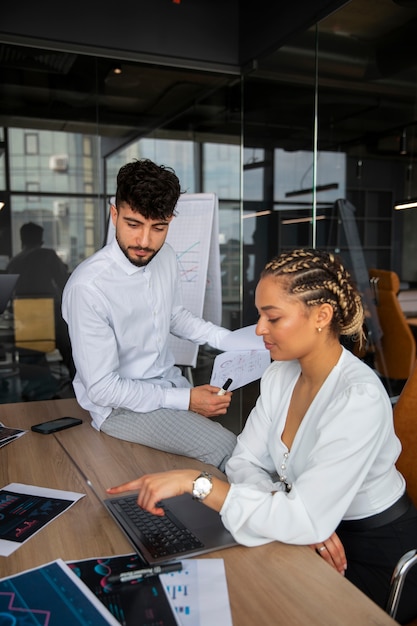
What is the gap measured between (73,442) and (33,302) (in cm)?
247

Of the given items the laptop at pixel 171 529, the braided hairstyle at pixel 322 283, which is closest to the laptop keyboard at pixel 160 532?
the laptop at pixel 171 529

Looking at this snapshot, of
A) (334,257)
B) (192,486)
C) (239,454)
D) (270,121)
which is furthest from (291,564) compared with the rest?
(270,121)

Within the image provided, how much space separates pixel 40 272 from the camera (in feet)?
13.4

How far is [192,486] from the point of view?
1.18 m

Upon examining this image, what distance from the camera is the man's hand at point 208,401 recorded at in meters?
1.93

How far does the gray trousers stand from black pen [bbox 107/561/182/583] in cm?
69

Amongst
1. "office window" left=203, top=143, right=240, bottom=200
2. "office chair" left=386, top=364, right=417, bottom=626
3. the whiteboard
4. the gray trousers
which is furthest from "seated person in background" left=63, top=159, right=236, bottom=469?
"office window" left=203, top=143, right=240, bottom=200

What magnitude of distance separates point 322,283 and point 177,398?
820 mm

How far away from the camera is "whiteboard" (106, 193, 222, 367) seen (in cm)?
355

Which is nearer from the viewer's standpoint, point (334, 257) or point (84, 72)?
point (334, 257)

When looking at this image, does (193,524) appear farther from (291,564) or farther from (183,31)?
(183,31)

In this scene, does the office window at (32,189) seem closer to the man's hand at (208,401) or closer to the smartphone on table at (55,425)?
the smartphone on table at (55,425)

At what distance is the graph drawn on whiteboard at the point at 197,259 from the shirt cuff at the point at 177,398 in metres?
1.53

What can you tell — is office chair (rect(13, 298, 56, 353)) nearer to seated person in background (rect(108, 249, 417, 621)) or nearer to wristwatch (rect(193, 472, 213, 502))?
seated person in background (rect(108, 249, 417, 621))
